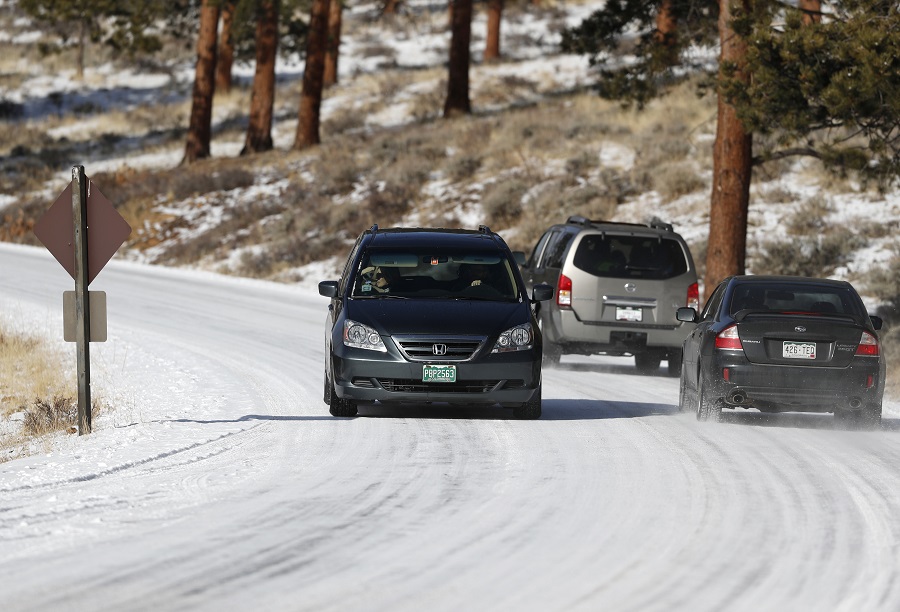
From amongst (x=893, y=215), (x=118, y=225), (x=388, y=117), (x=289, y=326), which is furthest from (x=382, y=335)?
(x=388, y=117)

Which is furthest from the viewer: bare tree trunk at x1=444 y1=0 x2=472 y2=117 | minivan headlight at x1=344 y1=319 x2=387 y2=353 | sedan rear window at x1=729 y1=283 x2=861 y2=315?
bare tree trunk at x1=444 y1=0 x2=472 y2=117

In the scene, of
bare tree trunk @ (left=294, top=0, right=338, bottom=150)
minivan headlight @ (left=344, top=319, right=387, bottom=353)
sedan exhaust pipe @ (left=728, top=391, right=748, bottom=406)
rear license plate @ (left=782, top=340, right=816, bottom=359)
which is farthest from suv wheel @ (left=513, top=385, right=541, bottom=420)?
bare tree trunk @ (left=294, top=0, right=338, bottom=150)

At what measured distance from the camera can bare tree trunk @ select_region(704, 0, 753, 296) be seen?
72.7ft

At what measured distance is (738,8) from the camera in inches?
805

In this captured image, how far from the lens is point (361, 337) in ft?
43.1

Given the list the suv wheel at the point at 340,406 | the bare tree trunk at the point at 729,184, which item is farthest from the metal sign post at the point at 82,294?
the bare tree trunk at the point at 729,184

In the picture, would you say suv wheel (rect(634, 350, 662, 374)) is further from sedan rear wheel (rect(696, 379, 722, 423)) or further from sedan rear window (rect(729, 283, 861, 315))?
sedan rear wheel (rect(696, 379, 722, 423))

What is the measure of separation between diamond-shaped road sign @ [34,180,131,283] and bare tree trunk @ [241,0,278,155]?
1283 inches

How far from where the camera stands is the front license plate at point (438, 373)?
12.9 metres

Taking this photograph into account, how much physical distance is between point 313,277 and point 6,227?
481 inches

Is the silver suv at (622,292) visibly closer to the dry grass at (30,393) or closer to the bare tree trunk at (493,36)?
the dry grass at (30,393)

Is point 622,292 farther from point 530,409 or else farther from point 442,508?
point 442,508

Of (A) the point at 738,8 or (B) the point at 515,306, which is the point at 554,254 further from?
(B) the point at 515,306

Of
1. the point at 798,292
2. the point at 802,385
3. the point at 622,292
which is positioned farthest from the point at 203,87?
the point at 802,385
